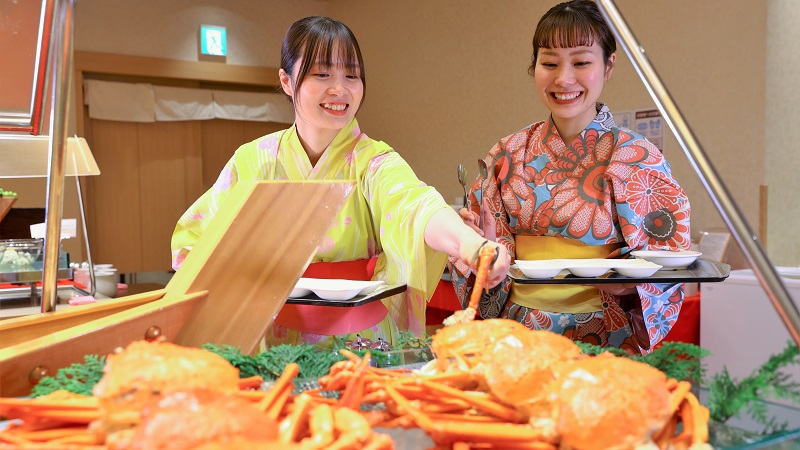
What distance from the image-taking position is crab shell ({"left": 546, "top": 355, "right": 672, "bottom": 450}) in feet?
1.89

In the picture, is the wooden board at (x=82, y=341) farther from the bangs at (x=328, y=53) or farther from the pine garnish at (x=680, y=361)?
the bangs at (x=328, y=53)

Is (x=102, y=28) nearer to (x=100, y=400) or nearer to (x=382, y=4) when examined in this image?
(x=382, y=4)

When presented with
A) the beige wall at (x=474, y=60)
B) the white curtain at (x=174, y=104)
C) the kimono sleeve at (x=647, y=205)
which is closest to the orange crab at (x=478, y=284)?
the kimono sleeve at (x=647, y=205)

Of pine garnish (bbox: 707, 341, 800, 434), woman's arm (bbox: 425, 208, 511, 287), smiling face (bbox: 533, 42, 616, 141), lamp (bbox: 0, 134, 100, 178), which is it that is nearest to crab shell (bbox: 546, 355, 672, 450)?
pine garnish (bbox: 707, 341, 800, 434)

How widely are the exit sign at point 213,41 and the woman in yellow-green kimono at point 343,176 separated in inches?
228

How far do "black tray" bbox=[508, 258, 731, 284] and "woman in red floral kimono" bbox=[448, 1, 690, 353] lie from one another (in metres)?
0.28

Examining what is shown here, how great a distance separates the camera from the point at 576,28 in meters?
2.00

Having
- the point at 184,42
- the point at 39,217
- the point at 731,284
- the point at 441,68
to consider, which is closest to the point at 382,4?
the point at 441,68

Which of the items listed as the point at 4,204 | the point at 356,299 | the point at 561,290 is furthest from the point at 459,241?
the point at 4,204

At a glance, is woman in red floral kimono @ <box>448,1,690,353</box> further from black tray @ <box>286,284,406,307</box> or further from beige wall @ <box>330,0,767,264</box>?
beige wall @ <box>330,0,767,264</box>

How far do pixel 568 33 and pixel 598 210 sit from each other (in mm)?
517

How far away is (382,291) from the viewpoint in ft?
4.24

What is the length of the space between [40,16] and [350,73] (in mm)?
1017

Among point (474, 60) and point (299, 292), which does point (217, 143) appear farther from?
point (299, 292)
